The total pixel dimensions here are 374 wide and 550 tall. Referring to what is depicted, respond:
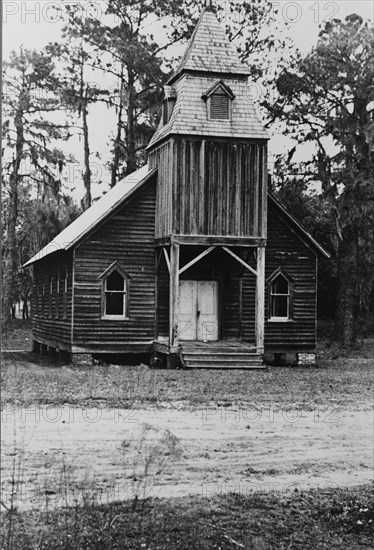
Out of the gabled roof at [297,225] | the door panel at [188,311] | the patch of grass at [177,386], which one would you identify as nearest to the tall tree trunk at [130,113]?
the patch of grass at [177,386]

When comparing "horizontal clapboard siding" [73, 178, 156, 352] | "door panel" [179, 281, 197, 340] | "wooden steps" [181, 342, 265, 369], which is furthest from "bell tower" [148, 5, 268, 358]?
"door panel" [179, 281, 197, 340]

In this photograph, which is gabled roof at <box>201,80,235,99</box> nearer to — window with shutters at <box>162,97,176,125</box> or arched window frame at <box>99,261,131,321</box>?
window with shutters at <box>162,97,176,125</box>

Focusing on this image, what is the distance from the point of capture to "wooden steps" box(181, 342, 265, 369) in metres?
18.1

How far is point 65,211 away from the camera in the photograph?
1012 centimetres

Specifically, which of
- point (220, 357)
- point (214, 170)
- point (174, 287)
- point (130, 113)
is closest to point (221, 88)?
Result: point (214, 170)

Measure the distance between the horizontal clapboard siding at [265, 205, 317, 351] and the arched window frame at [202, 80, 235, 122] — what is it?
339 cm

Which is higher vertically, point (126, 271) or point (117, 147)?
point (117, 147)

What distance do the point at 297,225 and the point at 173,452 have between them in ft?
42.0

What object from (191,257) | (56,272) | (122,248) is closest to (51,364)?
(56,272)

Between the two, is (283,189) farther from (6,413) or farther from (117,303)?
(6,413)

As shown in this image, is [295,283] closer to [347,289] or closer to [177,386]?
[347,289]

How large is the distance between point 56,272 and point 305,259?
23.6 ft

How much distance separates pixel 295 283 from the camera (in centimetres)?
2172

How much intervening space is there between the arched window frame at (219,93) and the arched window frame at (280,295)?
15.9ft
